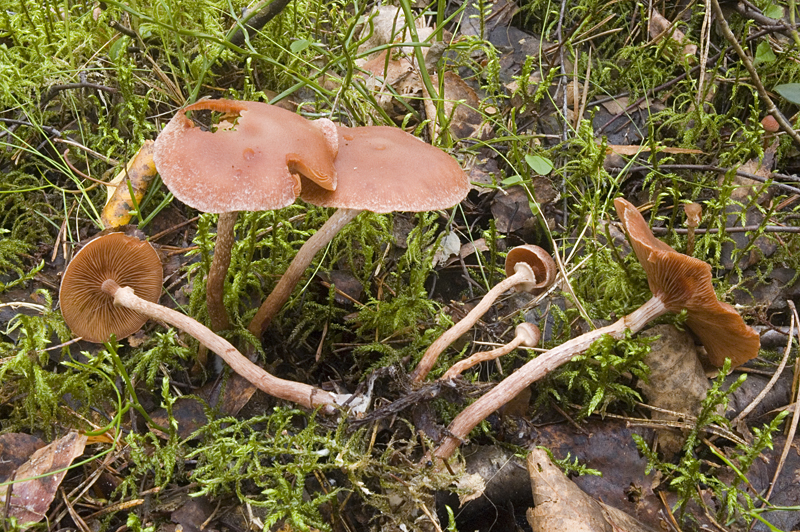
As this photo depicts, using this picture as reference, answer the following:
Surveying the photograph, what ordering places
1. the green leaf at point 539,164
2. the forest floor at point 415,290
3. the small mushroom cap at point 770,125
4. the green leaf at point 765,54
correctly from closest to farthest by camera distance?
the forest floor at point 415,290 → the green leaf at point 539,164 → the small mushroom cap at point 770,125 → the green leaf at point 765,54

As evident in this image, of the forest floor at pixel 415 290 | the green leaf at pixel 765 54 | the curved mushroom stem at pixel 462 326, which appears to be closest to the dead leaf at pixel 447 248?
the forest floor at pixel 415 290

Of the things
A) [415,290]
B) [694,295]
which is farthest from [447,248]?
[694,295]

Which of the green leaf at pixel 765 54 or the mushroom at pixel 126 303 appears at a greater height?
the green leaf at pixel 765 54

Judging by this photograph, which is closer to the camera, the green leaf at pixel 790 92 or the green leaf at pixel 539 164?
the green leaf at pixel 539 164

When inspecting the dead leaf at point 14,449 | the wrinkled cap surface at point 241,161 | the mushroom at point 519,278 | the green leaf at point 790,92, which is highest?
the green leaf at point 790,92

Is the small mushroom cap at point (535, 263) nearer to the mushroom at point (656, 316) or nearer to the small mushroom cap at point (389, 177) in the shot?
the mushroom at point (656, 316)

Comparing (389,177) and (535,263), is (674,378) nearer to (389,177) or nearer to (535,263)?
(535,263)

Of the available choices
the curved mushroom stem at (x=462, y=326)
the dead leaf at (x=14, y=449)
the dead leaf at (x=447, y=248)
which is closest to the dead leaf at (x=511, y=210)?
the dead leaf at (x=447, y=248)

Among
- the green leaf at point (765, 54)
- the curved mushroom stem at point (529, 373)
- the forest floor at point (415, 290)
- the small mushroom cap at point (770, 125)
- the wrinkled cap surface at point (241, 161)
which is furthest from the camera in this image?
the green leaf at point (765, 54)
